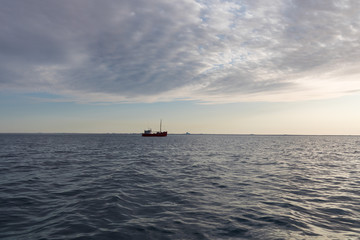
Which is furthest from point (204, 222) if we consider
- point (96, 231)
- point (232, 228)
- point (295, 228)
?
point (96, 231)

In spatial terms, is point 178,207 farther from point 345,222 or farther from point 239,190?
point 345,222

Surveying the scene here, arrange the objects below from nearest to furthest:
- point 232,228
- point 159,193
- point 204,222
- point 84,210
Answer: point 232,228 < point 204,222 < point 84,210 < point 159,193

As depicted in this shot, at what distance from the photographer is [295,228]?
7.74 meters

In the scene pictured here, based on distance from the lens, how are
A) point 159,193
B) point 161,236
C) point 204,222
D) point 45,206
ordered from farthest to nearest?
point 159,193 < point 45,206 < point 204,222 < point 161,236

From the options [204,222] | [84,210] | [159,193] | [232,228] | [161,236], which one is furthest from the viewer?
[159,193]

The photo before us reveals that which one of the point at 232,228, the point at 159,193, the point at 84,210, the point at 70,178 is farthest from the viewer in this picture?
the point at 70,178

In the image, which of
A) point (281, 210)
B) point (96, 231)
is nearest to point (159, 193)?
point (96, 231)

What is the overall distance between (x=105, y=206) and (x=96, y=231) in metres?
2.83

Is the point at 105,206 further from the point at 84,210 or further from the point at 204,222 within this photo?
the point at 204,222

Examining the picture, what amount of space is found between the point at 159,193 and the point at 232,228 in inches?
231

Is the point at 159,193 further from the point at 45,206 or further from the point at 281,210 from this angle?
the point at 281,210

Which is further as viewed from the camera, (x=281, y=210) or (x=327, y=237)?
(x=281, y=210)

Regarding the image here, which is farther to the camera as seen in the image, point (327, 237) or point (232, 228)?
point (232, 228)

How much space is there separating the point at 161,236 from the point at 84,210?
4.43 m
